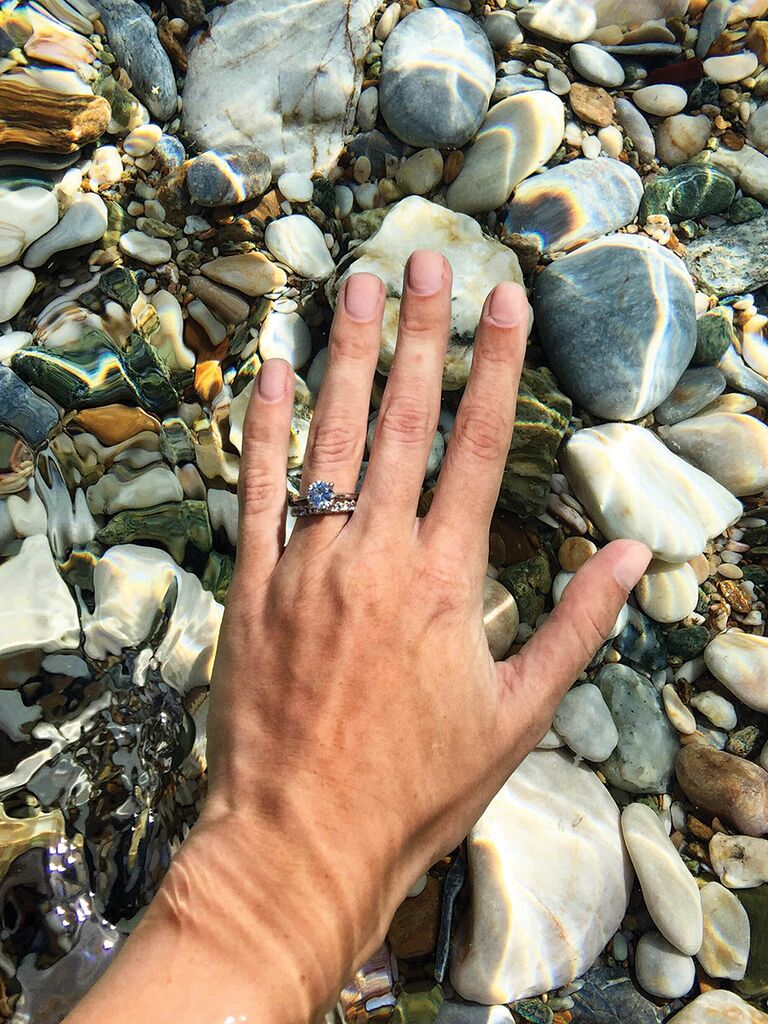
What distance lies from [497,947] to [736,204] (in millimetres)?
2992

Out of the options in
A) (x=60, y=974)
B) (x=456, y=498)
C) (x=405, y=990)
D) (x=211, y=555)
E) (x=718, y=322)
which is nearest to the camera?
(x=456, y=498)

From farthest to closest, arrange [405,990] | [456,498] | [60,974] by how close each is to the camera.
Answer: [405,990] < [60,974] < [456,498]

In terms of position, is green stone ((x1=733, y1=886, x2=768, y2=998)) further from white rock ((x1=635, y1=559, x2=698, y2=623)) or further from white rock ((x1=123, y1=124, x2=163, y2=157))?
white rock ((x1=123, y1=124, x2=163, y2=157))

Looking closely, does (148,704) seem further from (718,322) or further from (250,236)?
(718,322)

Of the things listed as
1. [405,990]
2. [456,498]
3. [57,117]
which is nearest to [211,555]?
[456,498]

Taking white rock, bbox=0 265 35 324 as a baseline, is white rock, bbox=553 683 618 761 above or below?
below

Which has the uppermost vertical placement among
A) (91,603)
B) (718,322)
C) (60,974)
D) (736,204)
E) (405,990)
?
(736,204)

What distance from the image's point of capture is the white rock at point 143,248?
3.20m

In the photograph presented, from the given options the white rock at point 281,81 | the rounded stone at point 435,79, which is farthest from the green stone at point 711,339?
the white rock at point 281,81

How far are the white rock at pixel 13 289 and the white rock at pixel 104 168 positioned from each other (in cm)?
49

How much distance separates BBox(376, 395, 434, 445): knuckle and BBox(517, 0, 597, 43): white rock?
2.08 metres

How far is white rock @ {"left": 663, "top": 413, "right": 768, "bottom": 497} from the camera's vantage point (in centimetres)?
303

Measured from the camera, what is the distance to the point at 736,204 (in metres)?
3.37

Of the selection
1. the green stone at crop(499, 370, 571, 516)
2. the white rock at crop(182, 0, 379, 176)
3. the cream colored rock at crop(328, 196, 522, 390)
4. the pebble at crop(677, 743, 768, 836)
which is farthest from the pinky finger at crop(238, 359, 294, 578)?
the pebble at crop(677, 743, 768, 836)
